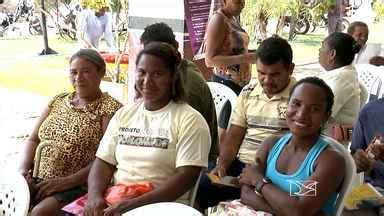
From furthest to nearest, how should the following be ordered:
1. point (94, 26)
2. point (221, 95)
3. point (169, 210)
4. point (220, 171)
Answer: point (94, 26) → point (221, 95) → point (220, 171) → point (169, 210)

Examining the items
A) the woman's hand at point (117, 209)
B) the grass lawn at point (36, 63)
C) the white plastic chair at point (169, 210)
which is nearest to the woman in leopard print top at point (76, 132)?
the woman's hand at point (117, 209)

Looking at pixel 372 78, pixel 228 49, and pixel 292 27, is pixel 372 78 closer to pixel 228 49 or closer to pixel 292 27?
pixel 228 49

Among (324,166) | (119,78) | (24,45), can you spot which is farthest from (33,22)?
(324,166)

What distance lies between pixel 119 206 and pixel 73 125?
2.18ft

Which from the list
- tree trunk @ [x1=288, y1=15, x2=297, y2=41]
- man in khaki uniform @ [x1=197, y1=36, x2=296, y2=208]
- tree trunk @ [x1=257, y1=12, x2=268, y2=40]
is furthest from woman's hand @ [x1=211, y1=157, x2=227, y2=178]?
tree trunk @ [x1=288, y1=15, x2=297, y2=41]

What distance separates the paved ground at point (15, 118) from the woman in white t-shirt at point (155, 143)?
2.16 m

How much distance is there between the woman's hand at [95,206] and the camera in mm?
2158

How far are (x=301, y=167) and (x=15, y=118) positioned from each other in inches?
174

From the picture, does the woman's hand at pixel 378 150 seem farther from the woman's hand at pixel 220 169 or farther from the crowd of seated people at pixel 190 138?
the woman's hand at pixel 220 169

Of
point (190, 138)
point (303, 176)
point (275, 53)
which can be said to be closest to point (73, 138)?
point (190, 138)

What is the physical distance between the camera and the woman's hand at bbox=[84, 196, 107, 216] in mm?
2158

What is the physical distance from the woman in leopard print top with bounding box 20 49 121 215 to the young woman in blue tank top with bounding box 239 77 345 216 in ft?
2.87

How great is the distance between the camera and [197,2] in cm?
401

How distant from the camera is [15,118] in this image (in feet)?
18.5
